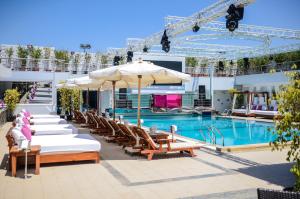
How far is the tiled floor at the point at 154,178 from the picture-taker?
470 cm

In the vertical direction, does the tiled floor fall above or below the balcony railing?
below

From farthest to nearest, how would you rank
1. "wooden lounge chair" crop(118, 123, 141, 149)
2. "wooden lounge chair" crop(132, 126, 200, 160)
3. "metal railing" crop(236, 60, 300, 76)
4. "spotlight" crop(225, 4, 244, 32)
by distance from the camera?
1. "metal railing" crop(236, 60, 300, 76)
2. "spotlight" crop(225, 4, 244, 32)
3. "wooden lounge chair" crop(118, 123, 141, 149)
4. "wooden lounge chair" crop(132, 126, 200, 160)

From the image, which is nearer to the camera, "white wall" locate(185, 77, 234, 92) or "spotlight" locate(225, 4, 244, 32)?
"spotlight" locate(225, 4, 244, 32)

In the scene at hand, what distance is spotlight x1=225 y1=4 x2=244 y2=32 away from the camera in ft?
36.2

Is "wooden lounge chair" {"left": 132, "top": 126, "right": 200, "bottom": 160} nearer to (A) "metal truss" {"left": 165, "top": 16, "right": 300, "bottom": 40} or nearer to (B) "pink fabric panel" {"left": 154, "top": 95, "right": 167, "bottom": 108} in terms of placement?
(A) "metal truss" {"left": 165, "top": 16, "right": 300, "bottom": 40}

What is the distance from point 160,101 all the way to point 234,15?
56.8ft

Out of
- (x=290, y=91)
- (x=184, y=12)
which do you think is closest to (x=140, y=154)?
(x=290, y=91)

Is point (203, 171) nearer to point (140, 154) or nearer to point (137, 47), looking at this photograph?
point (140, 154)

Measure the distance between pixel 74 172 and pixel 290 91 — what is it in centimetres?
418

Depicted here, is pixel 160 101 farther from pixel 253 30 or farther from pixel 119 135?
pixel 119 135

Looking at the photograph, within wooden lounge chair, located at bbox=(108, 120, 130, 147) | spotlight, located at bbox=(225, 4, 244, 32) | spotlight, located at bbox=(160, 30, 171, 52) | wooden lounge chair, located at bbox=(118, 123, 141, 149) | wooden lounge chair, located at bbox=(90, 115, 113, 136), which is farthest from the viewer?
spotlight, located at bbox=(160, 30, 171, 52)

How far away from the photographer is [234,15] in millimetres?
11102

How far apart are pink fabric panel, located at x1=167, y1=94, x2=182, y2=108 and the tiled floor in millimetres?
20538

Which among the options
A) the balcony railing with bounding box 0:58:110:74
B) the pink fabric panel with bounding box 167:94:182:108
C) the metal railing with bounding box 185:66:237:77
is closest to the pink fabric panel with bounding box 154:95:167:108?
the pink fabric panel with bounding box 167:94:182:108
